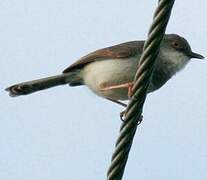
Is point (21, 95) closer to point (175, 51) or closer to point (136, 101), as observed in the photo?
point (175, 51)

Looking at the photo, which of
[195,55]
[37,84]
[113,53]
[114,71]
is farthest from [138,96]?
[195,55]

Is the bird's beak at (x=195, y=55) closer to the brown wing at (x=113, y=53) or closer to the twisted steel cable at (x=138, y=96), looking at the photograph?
the brown wing at (x=113, y=53)

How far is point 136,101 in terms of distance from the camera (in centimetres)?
424

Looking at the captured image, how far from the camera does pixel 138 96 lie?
424 centimetres

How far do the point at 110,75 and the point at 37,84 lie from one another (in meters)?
1.21

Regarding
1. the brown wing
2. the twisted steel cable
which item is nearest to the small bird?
the brown wing

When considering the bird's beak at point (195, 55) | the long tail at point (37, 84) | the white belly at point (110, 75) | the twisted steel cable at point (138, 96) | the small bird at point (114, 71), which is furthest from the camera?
the bird's beak at point (195, 55)

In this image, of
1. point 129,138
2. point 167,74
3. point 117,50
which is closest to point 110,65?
point 117,50

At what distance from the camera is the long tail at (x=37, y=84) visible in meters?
8.70

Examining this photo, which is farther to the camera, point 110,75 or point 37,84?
point 37,84

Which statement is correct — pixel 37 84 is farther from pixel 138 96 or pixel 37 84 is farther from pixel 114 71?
pixel 138 96

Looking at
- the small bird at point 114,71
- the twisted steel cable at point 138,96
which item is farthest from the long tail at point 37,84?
the twisted steel cable at point 138,96

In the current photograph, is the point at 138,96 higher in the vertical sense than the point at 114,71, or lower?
higher

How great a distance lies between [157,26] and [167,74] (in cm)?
470
